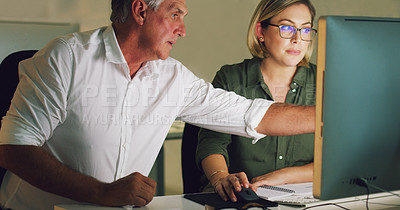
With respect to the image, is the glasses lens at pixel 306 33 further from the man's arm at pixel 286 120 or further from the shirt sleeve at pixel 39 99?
the shirt sleeve at pixel 39 99

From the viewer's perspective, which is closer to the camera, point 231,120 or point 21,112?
point 21,112

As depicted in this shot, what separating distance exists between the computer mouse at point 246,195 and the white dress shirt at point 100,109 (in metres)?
0.41

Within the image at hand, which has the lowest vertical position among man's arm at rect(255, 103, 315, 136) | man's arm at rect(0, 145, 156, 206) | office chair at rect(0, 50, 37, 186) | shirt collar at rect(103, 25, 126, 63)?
man's arm at rect(0, 145, 156, 206)

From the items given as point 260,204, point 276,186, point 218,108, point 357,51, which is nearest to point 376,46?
point 357,51

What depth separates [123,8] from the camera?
64.5 inches

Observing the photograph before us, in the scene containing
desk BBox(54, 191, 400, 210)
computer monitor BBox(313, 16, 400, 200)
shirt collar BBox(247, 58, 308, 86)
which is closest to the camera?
computer monitor BBox(313, 16, 400, 200)

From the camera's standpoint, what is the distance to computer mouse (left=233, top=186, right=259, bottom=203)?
1.24 meters

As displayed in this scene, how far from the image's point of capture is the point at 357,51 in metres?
0.97

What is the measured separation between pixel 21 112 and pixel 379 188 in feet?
3.15

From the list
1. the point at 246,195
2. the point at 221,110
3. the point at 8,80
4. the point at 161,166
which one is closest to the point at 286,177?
the point at 221,110

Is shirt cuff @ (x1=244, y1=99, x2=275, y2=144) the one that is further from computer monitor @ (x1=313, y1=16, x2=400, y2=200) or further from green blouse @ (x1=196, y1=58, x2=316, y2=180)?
computer monitor @ (x1=313, y1=16, x2=400, y2=200)

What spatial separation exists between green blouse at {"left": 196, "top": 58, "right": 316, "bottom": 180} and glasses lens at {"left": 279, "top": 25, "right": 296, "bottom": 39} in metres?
0.18

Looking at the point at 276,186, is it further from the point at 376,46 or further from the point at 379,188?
the point at 376,46

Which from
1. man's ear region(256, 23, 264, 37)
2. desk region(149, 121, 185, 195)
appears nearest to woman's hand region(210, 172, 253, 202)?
man's ear region(256, 23, 264, 37)
